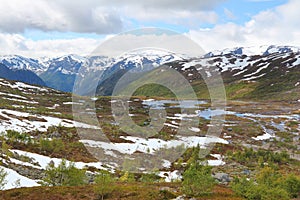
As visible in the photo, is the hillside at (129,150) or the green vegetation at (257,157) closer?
the hillside at (129,150)

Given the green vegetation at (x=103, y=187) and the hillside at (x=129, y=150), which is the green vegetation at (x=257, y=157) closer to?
the hillside at (x=129, y=150)

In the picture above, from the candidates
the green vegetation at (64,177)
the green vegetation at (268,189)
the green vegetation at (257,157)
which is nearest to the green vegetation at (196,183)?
the green vegetation at (268,189)

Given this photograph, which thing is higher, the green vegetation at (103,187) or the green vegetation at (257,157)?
the green vegetation at (103,187)

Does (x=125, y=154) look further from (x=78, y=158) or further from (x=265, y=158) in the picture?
(x=265, y=158)

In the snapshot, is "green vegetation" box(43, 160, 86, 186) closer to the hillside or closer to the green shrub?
the hillside

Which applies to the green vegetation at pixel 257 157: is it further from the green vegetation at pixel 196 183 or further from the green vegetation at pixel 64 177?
the green vegetation at pixel 64 177

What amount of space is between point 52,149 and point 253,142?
5654 centimetres

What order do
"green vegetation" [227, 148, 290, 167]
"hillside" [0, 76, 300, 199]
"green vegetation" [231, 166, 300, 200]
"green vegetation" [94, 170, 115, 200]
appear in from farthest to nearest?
"green vegetation" [227, 148, 290, 167] < "hillside" [0, 76, 300, 199] < "green vegetation" [94, 170, 115, 200] < "green vegetation" [231, 166, 300, 200]

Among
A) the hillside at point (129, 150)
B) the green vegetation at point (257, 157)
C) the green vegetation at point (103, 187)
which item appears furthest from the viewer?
the green vegetation at point (257, 157)

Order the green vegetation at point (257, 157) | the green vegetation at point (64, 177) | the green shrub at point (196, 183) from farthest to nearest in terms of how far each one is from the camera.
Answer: the green vegetation at point (257, 157) < the green vegetation at point (64, 177) < the green shrub at point (196, 183)

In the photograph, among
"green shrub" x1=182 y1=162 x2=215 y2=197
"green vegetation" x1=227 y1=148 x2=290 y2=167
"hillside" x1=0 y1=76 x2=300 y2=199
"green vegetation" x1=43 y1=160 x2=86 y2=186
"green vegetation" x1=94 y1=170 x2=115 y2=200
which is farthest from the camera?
"green vegetation" x1=227 y1=148 x2=290 y2=167

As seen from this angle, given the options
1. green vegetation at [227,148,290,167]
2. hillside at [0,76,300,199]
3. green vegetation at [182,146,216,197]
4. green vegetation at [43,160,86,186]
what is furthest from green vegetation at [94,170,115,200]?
green vegetation at [227,148,290,167]

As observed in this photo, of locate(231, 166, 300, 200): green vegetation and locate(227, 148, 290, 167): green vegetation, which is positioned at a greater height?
locate(231, 166, 300, 200): green vegetation

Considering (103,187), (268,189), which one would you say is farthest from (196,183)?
(103,187)
